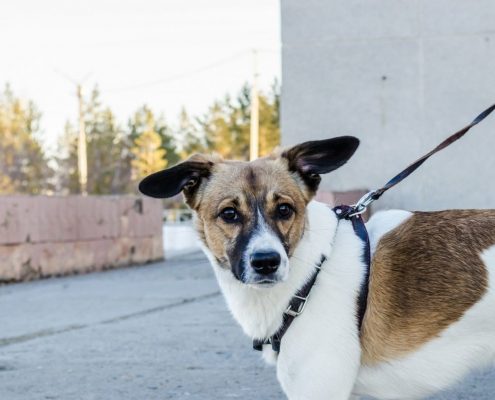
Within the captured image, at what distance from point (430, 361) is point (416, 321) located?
0.19 m

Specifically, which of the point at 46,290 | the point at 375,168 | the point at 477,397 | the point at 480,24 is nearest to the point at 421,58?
the point at 480,24

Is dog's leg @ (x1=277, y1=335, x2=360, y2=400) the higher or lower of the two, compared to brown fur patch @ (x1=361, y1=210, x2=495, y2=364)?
lower

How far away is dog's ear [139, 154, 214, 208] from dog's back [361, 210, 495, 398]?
38.3 inches

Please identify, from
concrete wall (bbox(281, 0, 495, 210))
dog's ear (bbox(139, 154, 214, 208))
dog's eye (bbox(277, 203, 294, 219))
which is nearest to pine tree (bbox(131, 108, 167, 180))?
concrete wall (bbox(281, 0, 495, 210))

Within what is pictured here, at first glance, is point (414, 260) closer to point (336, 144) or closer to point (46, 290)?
point (336, 144)

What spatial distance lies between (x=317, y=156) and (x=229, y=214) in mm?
536

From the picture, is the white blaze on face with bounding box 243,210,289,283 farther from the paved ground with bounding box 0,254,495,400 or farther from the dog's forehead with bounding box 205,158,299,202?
the paved ground with bounding box 0,254,495,400

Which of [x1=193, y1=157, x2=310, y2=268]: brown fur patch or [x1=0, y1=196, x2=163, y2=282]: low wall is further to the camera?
[x1=0, y1=196, x2=163, y2=282]: low wall

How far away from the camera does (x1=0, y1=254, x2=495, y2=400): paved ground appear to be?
17.7ft

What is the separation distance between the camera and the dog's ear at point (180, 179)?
397 cm

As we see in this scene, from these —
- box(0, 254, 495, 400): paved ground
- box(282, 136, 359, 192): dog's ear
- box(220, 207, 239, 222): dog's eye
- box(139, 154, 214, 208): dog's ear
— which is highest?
box(282, 136, 359, 192): dog's ear

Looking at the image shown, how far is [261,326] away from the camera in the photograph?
12.4 ft

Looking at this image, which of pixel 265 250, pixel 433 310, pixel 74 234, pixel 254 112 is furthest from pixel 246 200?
pixel 254 112

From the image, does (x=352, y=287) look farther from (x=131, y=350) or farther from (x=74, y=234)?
(x=74, y=234)
